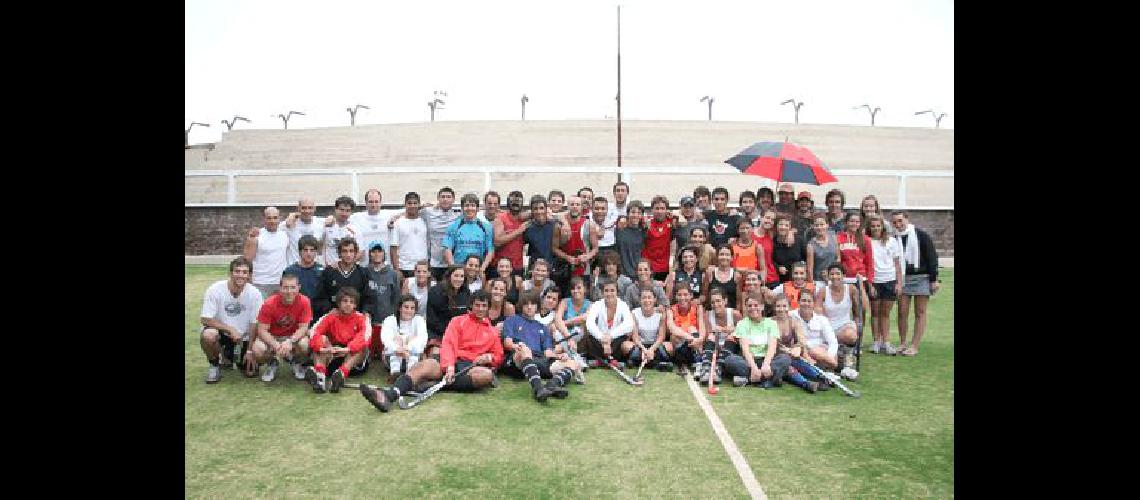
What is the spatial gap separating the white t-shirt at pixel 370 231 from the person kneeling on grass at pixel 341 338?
147 centimetres

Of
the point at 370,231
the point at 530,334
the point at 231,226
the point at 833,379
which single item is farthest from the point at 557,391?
the point at 231,226

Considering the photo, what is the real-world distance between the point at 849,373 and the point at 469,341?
3699mm

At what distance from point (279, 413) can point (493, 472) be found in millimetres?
2332

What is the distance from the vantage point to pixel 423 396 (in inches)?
239

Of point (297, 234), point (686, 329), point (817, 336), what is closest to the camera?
point (817, 336)

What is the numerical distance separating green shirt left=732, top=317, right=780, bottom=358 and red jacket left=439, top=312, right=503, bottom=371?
94.7 inches

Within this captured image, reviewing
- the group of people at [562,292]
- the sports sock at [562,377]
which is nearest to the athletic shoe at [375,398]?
the group of people at [562,292]

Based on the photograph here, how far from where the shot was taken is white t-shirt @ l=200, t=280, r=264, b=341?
6.96 metres

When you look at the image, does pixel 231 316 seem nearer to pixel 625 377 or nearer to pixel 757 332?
pixel 625 377

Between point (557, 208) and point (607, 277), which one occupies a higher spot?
point (557, 208)

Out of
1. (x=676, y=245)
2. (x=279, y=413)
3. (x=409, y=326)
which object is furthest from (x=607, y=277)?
(x=279, y=413)

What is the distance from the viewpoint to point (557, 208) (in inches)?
350

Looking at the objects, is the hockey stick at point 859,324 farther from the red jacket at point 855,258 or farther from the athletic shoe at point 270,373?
the athletic shoe at point 270,373
